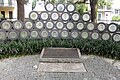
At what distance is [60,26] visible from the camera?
8.67m

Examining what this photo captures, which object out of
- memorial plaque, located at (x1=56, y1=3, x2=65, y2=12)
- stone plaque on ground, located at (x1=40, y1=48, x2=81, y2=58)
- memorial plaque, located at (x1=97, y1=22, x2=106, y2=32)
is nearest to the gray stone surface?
stone plaque on ground, located at (x1=40, y1=48, x2=81, y2=58)

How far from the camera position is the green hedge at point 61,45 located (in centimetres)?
781

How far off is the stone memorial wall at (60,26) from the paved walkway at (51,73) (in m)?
1.21

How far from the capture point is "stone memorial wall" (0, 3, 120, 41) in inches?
332

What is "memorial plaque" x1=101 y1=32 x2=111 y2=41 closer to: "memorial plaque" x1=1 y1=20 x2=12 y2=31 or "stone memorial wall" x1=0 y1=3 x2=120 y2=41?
"stone memorial wall" x1=0 y1=3 x2=120 y2=41

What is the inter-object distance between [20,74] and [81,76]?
1551 millimetres

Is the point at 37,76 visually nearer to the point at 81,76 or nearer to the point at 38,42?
the point at 81,76

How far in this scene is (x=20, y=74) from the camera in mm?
5730

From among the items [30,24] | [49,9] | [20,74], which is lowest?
[20,74]

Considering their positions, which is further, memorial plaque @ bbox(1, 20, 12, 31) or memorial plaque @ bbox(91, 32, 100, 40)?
memorial plaque @ bbox(91, 32, 100, 40)

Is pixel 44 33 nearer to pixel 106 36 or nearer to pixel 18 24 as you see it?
pixel 18 24

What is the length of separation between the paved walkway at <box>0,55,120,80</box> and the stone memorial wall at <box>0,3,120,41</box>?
1209 mm

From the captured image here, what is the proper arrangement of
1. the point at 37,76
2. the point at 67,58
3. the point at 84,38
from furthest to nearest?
the point at 84,38, the point at 67,58, the point at 37,76

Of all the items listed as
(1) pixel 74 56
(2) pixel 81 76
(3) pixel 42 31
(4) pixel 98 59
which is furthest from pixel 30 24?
(2) pixel 81 76
